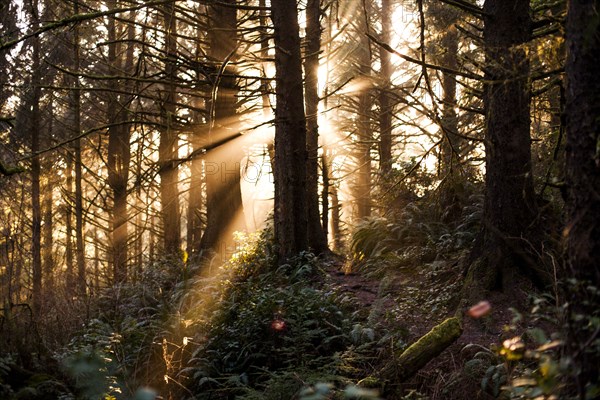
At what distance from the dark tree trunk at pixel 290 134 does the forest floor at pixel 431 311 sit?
1129 millimetres

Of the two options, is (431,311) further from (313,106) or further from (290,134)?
(313,106)

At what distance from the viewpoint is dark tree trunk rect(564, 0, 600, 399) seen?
3197 millimetres

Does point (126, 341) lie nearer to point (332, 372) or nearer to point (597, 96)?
point (332, 372)

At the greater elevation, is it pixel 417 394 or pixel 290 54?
pixel 290 54

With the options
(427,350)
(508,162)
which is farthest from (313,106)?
(427,350)

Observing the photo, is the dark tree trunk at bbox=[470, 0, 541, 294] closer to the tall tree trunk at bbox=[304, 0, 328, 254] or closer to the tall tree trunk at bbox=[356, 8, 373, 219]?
the tall tree trunk at bbox=[304, 0, 328, 254]

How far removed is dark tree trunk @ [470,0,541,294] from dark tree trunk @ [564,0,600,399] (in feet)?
11.1

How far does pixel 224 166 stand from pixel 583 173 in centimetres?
1073

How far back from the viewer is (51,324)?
8.74 metres

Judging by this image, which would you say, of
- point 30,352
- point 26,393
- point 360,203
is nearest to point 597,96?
point 26,393

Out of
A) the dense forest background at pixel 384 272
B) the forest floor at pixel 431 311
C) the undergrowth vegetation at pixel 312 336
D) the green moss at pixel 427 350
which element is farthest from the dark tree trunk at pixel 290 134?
the green moss at pixel 427 350

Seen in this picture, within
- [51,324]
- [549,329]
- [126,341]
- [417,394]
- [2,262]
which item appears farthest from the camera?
[51,324]

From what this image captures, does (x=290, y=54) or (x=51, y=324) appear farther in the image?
(x=290, y=54)

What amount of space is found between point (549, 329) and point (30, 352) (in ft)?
17.0
